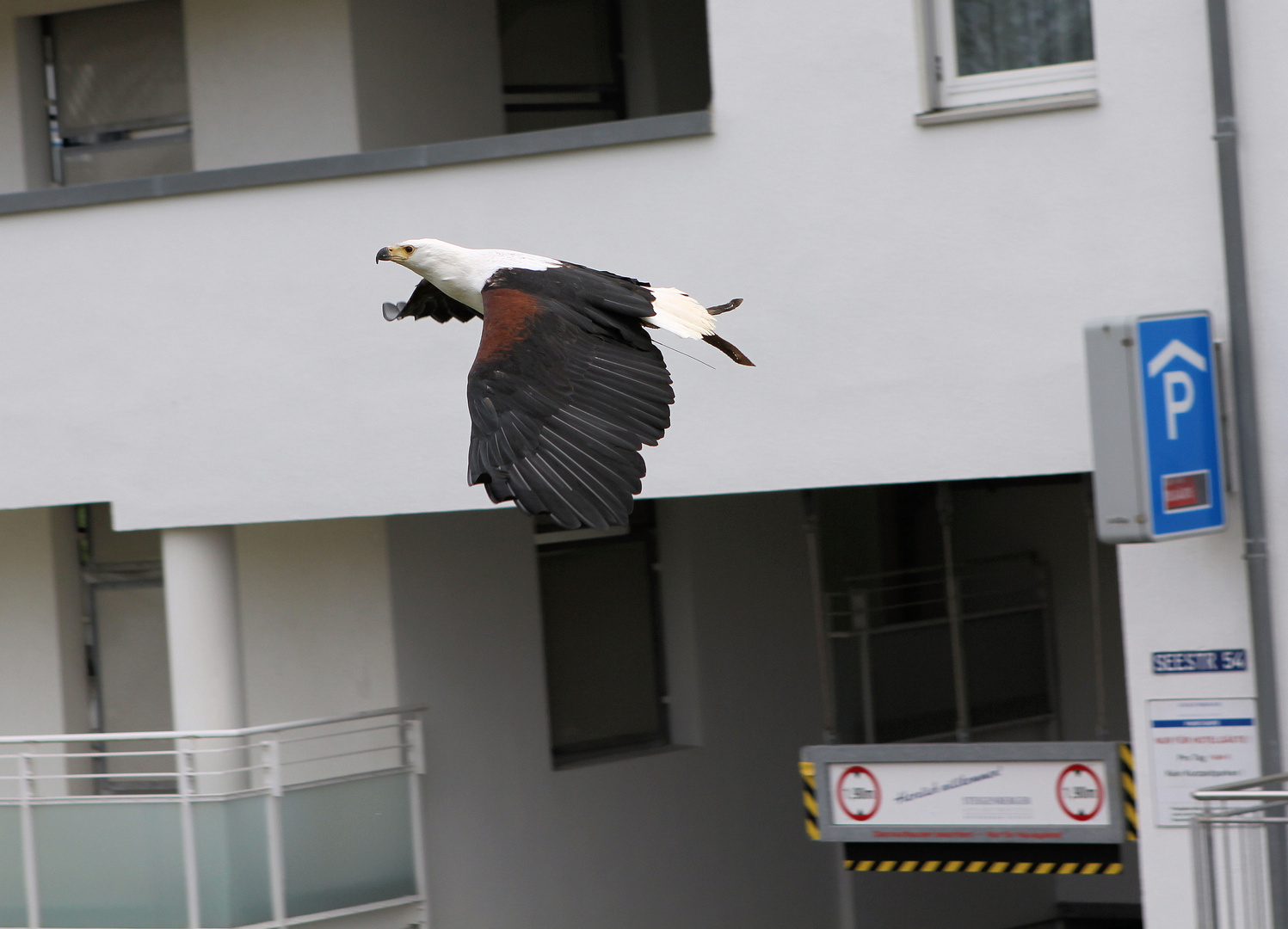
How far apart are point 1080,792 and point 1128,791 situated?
0.25 metres

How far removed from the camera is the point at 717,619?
1059 cm

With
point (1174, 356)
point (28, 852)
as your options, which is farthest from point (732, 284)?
point (28, 852)

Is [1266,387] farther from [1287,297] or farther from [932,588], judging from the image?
[932,588]

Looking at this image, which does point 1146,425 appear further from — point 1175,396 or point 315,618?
point 315,618

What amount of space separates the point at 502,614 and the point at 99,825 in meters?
2.40

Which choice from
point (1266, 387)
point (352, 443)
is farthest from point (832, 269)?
point (352, 443)

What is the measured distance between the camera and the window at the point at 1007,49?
7102 mm

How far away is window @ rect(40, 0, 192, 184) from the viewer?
32.5 ft

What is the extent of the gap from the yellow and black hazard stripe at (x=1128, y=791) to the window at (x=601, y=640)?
11.4 ft

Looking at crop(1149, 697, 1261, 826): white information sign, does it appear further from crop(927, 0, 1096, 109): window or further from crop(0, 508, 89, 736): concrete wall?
crop(0, 508, 89, 736): concrete wall

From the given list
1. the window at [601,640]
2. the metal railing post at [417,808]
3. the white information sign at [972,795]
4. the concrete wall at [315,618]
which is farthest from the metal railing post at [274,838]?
the white information sign at [972,795]

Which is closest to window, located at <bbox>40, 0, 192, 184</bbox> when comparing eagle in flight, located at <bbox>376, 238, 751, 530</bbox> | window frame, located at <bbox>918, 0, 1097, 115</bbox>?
window frame, located at <bbox>918, 0, 1097, 115</bbox>

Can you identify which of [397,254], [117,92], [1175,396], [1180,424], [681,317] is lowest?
[1180,424]

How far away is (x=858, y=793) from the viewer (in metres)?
8.32
